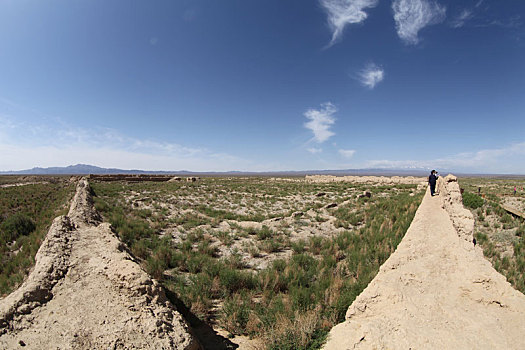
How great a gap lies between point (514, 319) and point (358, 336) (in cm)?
245

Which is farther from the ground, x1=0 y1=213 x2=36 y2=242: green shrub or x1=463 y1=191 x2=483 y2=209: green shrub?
x1=463 y1=191 x2=483 y2=209: green shrub

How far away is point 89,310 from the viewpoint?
9.95ft

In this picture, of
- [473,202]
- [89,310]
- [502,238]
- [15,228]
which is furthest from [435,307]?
[15,228]

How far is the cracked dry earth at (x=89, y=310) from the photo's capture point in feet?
8.61

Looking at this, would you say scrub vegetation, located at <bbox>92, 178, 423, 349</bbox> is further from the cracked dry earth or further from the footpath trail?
the cracked dry earth

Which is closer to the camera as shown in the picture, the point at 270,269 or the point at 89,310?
the point at 89,310

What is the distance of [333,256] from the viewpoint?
7113 mm

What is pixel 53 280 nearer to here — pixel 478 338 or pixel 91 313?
pixel 91 313

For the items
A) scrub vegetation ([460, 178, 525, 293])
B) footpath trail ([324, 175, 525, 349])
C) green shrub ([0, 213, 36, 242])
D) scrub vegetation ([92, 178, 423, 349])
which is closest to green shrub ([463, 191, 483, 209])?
scrub vegetation ([460, 178, 525, 293])

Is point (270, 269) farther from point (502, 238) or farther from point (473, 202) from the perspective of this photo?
point (473, 202)

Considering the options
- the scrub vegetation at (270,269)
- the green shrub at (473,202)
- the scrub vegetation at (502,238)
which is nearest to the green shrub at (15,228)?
the scrub vegetation at (270,269)

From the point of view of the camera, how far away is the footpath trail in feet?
8.98

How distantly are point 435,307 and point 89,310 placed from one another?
199 inches

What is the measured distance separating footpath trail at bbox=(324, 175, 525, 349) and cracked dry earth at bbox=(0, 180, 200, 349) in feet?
7.50
